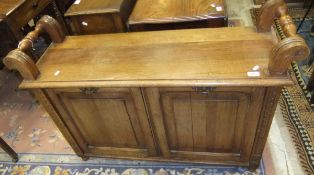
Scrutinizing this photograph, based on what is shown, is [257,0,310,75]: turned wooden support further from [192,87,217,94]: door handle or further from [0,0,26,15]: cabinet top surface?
[0,0,26,15]: cabinet top surface

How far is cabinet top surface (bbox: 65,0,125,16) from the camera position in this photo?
153 cm

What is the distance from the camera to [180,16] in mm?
1480

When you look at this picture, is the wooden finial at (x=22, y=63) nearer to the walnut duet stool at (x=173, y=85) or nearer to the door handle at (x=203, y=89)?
the walnut duet stool at (x=173, y=85)

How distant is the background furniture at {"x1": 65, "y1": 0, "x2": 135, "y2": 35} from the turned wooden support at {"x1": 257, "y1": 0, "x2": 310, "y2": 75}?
31.7 inches

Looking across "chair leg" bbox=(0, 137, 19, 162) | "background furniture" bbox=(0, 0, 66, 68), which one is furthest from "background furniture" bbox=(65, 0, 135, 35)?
"chair leg" bbox=(0, 137, 19, 162)

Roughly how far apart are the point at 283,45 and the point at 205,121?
0.49 metres

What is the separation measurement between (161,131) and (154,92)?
0.28 meters

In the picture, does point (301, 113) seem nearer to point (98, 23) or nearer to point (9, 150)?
point (98, 23)

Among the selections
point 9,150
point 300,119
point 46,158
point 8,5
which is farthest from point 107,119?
point 300,119

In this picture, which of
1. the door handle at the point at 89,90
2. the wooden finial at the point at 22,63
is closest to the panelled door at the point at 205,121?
the door handle at the point at 89,90

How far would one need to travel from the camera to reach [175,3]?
1.61m

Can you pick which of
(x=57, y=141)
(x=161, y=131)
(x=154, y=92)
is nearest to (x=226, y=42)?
(x=154, y=92)

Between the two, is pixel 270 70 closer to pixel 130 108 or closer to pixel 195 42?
pixel 195 42

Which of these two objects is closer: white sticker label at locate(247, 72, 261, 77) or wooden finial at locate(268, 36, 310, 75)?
wooden finial at locate(268, 36, 310, 75)
